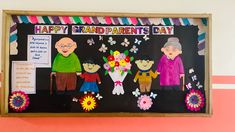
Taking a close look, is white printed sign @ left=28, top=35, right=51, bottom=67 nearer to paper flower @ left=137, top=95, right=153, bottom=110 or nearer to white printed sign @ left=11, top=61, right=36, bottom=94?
white printed sign @ left=11, top=61, right=36, bottom=94

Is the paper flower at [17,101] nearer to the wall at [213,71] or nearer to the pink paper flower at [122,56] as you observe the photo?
the wall at [213,71]

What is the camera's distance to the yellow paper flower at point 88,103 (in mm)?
1737

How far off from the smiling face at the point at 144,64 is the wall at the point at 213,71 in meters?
0.30

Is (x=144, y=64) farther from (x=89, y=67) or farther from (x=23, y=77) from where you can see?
(x=23, y=77)

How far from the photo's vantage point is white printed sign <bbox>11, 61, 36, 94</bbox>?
5.63ft

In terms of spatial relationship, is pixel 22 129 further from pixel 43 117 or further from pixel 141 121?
pixel 141 121

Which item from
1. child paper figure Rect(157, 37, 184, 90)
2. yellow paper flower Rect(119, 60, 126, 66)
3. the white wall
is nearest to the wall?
the white wall

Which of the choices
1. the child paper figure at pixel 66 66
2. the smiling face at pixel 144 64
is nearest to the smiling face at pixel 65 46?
the child paper figure at pixel 66 66

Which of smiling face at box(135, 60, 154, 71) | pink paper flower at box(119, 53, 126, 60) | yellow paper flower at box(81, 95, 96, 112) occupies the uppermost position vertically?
pink paper flower at box(119, 53, 126, 60)

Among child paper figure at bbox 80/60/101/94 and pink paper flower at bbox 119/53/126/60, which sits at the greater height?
pink paper flower at bbox 119/53/126/60

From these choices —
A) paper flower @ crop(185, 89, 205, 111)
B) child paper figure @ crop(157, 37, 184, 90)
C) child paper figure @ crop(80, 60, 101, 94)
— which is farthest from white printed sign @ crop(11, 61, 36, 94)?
paper flower @ crop(185, 89, 205, 111)

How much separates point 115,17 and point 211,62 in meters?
0.62

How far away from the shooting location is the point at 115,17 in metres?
1.77

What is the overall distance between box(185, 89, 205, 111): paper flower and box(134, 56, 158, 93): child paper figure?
232mm
